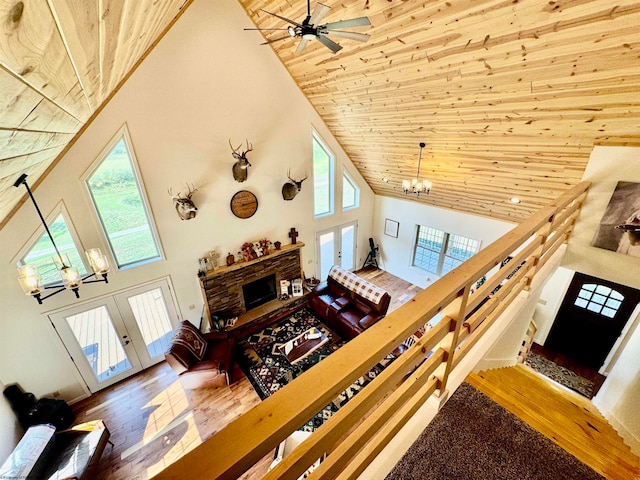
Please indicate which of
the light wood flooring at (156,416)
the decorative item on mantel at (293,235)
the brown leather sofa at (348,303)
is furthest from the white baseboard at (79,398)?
the decorative item on mantel at (293,235)

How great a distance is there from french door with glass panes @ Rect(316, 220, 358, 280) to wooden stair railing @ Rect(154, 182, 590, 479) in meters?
5.19

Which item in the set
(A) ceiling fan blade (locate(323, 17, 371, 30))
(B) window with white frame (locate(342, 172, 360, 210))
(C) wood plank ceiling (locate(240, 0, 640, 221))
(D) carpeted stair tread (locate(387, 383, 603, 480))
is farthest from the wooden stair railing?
(B) window with white frame (locate(342, 172, 360, 210))

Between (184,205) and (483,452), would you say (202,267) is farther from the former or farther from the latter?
(483,452)

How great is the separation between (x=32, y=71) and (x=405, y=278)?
768 cm

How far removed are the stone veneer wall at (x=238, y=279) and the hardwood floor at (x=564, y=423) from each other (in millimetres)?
4380

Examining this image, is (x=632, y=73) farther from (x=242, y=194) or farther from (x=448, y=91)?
(x=242, y=194)

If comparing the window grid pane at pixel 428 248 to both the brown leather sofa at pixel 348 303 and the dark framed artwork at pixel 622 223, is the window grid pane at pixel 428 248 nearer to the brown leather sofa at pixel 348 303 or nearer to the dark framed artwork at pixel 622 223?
the brown leather sofa at pixel 348 303

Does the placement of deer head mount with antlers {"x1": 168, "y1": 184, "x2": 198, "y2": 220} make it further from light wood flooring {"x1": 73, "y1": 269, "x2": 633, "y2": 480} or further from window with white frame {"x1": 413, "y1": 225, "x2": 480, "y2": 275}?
window with white frame {"x1": 413, "y1": 225, "x2": 480, "y2": 275}

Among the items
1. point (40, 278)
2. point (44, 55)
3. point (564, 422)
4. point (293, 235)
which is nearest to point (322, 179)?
point (293, 235)

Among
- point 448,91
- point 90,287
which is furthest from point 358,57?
point 90,287

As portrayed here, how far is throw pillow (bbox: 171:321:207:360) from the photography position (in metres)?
4.16

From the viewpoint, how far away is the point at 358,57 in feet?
11.5

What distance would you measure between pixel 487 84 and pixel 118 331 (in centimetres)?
638

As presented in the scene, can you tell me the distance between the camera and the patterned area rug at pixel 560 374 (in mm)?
4719
